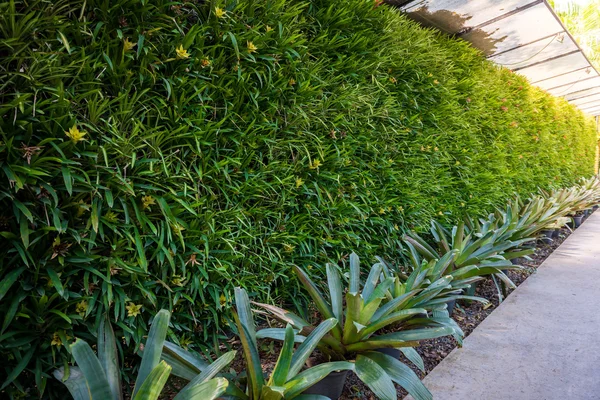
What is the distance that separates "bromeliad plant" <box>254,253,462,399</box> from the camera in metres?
1.22

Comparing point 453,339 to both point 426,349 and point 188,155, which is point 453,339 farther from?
point 188,155

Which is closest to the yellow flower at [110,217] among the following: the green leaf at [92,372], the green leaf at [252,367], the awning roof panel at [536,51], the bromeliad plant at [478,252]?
the green leaf at [92,372]

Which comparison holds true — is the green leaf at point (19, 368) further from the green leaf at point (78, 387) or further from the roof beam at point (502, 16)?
the roof beam at point (502, 16)

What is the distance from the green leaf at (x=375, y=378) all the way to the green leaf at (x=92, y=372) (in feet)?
2.54

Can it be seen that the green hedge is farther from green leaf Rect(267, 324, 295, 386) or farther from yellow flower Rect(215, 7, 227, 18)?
green leaf Rect(267, 324, 295, 386)

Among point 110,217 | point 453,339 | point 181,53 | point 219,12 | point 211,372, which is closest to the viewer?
point 211,372

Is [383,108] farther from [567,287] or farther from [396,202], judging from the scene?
[567,287]

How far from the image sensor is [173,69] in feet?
4.69

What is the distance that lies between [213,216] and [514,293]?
2.37 meters

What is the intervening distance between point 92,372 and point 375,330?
0.99 metres

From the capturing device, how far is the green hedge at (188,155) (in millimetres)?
1090

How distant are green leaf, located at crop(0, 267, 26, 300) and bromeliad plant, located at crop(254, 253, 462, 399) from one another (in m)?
0.80

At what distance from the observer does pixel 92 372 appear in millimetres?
892

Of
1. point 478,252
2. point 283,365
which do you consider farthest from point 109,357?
point 478,252
